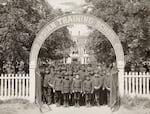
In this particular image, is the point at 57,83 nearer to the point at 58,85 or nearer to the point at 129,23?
the point at 58,85

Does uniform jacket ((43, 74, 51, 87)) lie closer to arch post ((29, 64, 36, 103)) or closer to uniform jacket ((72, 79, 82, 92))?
arch post ((29, 64, 36, 103))

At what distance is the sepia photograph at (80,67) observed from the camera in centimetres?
1328

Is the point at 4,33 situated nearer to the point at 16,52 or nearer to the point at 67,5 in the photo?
the point at 16,52

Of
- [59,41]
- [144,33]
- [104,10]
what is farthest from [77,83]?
[59,41]

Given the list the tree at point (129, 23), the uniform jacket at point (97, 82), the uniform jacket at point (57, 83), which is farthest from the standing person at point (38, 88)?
the tree at point (129, 23)

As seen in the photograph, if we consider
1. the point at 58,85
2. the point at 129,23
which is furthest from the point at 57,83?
the point at 129,23

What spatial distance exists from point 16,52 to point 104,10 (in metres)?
5.95

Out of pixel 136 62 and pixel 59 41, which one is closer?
pixel 136 62

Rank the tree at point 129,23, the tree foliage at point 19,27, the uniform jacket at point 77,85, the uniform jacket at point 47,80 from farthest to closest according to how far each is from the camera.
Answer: the tree foliage at point 19,27 → the tree at point 129,23 → the uniform jacket at point 47,80 → the uniform jacket at point 77,85

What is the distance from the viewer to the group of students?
13586mm

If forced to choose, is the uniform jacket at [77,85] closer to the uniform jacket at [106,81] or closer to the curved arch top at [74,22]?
the uniform jacket at [106,81]

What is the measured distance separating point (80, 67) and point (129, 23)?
11.4 feet

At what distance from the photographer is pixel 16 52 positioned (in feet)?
56.7

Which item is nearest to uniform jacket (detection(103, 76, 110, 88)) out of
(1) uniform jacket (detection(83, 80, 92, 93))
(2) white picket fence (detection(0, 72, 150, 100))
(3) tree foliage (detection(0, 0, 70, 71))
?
(1) uniform jacket (detection(83, 80, 92, 93))
